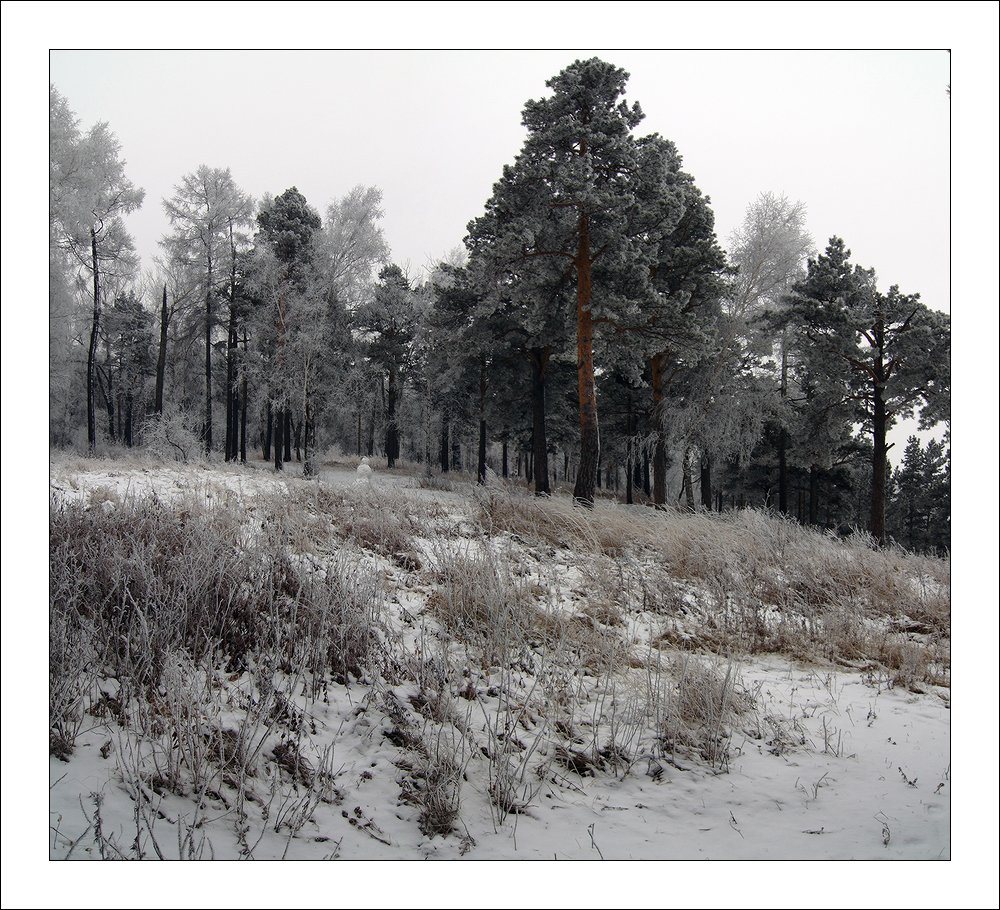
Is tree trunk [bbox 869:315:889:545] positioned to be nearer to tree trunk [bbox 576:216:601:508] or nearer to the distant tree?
the distant tree

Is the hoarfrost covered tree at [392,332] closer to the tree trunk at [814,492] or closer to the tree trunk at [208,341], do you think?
the tree trunk at [208,341]

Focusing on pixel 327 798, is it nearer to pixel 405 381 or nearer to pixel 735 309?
pixel 735 309

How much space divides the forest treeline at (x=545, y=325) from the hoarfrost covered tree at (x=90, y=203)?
0.15 ft

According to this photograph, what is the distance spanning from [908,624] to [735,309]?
16333 mm

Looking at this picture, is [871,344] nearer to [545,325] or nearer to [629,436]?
[545,325]

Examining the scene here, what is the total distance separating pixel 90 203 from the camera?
8.39 metres

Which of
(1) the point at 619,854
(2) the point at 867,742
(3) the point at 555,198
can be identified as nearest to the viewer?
(1) the point at 619,854

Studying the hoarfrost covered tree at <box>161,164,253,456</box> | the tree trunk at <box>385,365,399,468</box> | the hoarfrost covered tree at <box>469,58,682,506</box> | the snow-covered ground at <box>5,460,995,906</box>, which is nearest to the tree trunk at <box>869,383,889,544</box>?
the hoarfrost covered tree at <box>469,58,682,506</box>

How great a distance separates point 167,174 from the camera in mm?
7438

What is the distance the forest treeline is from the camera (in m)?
8.40

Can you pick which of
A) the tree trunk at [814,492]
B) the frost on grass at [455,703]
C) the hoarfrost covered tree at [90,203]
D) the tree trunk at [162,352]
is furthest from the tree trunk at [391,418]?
the frost on grass at [455,703]

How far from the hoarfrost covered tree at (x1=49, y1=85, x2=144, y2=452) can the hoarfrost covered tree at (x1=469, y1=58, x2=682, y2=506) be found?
6.76 m

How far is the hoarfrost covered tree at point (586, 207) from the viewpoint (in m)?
11.7
